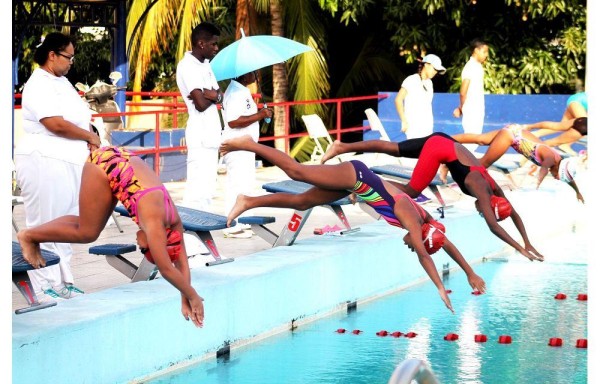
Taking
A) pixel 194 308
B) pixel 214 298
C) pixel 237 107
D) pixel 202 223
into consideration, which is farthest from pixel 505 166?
pixel 194 308

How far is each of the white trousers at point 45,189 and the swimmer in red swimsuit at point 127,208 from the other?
1.21 meters

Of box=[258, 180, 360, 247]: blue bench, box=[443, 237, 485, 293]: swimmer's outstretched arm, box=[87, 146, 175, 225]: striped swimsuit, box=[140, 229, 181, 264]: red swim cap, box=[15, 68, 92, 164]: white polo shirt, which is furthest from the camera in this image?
box=[258, 180, 360, 247]: blue bench

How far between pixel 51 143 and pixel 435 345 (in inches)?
132

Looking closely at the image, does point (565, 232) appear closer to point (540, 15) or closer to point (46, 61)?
point (540, 15)

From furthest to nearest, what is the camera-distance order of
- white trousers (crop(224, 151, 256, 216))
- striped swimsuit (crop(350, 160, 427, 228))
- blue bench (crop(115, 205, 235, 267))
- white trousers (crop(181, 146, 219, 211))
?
1. white trousers (crop(224, 151, 256, 216))
2. white trousers (crop(181, 146, 219, 211))
3. blue bench (crop(115, 205, 235, 267))
4. striped swimsuit (crop(350, 160, 427, 228))

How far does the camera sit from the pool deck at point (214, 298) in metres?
6.98

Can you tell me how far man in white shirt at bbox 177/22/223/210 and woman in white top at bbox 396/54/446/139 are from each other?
476 centimetres

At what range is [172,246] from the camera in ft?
20.3

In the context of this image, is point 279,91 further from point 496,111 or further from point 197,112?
point 197,112

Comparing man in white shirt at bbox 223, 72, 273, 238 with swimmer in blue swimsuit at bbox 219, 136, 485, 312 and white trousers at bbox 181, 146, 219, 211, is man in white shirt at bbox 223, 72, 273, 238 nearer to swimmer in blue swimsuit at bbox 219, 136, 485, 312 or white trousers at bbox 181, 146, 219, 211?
white trousers at bbox 181, 146, 219, 211

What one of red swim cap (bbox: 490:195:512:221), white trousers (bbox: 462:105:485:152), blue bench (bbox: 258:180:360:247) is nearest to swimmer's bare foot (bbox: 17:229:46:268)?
red swim cap (bbox: 490:195:512:221)

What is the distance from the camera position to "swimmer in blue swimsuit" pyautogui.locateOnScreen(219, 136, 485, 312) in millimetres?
7777
